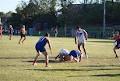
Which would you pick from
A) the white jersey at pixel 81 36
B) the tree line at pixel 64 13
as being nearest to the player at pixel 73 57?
the white jersey at pixel 81 36

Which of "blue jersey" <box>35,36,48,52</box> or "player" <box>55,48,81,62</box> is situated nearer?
"blue jersey" <box>35,36,48,52</box>

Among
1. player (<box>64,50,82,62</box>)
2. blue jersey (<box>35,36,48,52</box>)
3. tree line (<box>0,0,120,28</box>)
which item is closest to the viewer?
blue jersey (<box>35,36,48,52</box>)

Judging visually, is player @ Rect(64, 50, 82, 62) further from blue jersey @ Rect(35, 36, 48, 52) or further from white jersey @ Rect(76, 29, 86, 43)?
blue jersey @ Rect(35, 36, 48, 52)

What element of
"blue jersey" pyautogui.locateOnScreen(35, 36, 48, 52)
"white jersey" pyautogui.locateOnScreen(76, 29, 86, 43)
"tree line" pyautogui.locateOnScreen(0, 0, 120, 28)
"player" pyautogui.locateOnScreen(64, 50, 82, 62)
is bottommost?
"tree line" pyautogui.locateOnScreen(0, 0, 120, 28)

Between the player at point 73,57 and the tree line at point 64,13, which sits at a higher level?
the player at point 73,57

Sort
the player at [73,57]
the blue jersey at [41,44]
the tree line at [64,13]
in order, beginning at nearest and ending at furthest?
the blue jersey at [41,44], the player at [73,57], the tree line at [64,13]

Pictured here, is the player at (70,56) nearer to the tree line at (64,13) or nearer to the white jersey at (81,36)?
the white jersey at (81,36)

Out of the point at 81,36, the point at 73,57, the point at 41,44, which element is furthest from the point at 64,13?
the point at 41,44

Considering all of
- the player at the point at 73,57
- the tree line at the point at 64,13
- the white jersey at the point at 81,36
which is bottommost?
the tree line at the point at 64,13

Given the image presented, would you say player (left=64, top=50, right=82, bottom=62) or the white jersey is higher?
the white jersey

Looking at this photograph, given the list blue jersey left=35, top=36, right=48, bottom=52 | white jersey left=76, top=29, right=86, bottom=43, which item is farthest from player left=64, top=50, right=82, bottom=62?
blue jersey left=35, top=36, right=48, bottom=52

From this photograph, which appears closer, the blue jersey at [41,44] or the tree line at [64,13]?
the blue jersey at [41,44]

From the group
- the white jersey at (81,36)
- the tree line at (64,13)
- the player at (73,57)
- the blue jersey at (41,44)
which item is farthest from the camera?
the tree line at (64,13)

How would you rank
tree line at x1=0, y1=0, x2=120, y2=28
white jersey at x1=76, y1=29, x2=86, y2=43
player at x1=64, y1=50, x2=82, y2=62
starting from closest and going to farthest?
player at x1=64, y1=50, x2=82, y2=62 < white jersey at x1=76, y1=29, x2=86, y2=43 < tree line at x1=0, y1=0, x2=120, y2=28
